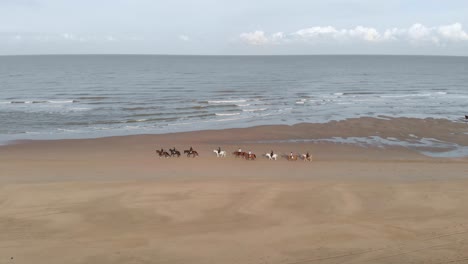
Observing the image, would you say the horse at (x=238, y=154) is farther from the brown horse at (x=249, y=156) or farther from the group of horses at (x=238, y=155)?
the brown horse at (x=249, y=156)

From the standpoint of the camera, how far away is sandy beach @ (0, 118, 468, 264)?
1156cm

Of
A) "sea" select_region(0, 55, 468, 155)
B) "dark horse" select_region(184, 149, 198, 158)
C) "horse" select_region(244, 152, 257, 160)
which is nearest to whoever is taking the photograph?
"horse" select_region(244, 152, 257, 160)

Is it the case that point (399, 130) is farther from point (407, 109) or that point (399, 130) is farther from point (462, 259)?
point (462, 259)

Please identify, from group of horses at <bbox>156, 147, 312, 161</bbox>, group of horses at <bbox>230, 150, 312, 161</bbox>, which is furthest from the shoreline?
group of horses at <bbox>230, 150, 312, 161</bbox>

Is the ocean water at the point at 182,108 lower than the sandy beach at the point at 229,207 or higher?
higher

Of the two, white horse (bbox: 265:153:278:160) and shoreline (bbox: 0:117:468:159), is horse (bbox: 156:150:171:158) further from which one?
white horse (bbox: 265:153:278:160)

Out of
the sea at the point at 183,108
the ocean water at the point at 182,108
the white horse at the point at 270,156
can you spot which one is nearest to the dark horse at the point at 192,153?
the white horse at the point at 270,156

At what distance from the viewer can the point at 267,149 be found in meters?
26.1

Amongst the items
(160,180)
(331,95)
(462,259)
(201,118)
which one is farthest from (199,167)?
(331,95)

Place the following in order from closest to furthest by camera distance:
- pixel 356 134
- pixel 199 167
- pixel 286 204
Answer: pixel 286 204 → pixel 199 167 → pixel 356 134

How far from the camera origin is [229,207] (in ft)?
49.2

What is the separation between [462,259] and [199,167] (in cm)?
1345

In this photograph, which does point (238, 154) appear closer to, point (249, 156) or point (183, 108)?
point (249, 156)

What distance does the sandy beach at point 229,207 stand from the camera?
11562mm
